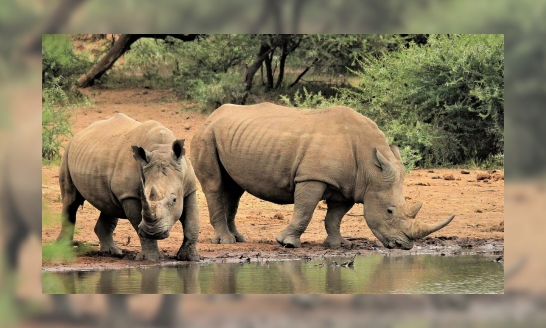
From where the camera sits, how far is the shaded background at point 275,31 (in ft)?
30.1

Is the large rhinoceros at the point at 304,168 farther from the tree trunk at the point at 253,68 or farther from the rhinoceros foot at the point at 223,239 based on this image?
the tree trunk at the point at 253,68

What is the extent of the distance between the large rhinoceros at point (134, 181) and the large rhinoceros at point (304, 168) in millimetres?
1598

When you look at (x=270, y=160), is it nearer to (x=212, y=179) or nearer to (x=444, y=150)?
(x=212, y=179)

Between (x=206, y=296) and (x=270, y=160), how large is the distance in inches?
163

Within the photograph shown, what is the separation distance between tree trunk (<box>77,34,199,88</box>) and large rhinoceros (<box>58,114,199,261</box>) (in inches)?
198

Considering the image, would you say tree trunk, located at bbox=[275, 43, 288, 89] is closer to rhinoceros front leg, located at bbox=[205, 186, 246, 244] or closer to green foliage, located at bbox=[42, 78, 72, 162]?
green foliage, located at bbox=[42, 78, 72, 162]

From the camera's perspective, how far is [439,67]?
2042cm

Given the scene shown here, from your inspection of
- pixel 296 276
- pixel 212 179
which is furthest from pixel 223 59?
pixel 296 276

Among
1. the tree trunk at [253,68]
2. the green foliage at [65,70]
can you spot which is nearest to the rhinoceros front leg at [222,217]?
the green foliage at [65,70]

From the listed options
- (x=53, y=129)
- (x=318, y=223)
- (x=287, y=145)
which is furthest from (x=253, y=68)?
(x=287, y=145)

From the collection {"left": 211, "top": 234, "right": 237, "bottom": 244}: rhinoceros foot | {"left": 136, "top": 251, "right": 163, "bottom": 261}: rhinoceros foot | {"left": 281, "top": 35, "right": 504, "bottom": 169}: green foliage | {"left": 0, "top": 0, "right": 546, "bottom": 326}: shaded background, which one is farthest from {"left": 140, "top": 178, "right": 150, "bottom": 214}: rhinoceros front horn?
{"left": 281, "top": 35, "right": 504, "bottom": 169}: green foliage

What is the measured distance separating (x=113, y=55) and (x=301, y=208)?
6833mm

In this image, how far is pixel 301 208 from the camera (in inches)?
538

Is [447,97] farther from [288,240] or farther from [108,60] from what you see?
[288,240]
